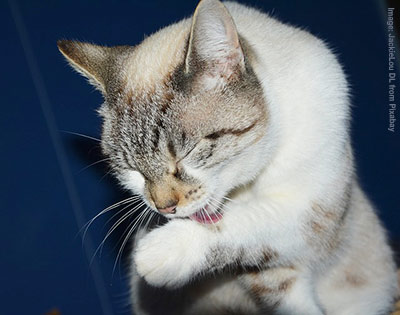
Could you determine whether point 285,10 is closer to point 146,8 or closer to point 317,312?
point 146,8

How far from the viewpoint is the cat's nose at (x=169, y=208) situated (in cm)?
123

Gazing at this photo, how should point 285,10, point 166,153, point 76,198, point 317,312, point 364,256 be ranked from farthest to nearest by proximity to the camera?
point 285,10 → point 76,198 → point 364,256 → point 317,312 → point 166,153

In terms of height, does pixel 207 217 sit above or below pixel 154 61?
below

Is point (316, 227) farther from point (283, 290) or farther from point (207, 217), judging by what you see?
point (207, 217)

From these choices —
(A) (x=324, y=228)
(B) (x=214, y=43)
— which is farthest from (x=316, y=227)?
(B) (x=214, y=43)

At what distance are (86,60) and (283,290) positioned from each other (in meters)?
0.84

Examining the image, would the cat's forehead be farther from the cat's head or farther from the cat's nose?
the cat's nose

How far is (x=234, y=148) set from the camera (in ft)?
4.04

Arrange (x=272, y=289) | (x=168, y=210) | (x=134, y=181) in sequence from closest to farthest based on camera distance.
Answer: (x=168, y=210) < (x=134, y=181) < (x=272, y=289)

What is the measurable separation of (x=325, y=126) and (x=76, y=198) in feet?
3.40

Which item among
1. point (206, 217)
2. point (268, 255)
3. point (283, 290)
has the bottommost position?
point (283, 290)

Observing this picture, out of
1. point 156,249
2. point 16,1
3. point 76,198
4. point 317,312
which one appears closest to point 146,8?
point 16,1

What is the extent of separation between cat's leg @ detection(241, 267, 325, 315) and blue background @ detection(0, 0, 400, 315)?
65 cm

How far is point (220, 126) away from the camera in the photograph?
1219 mm
